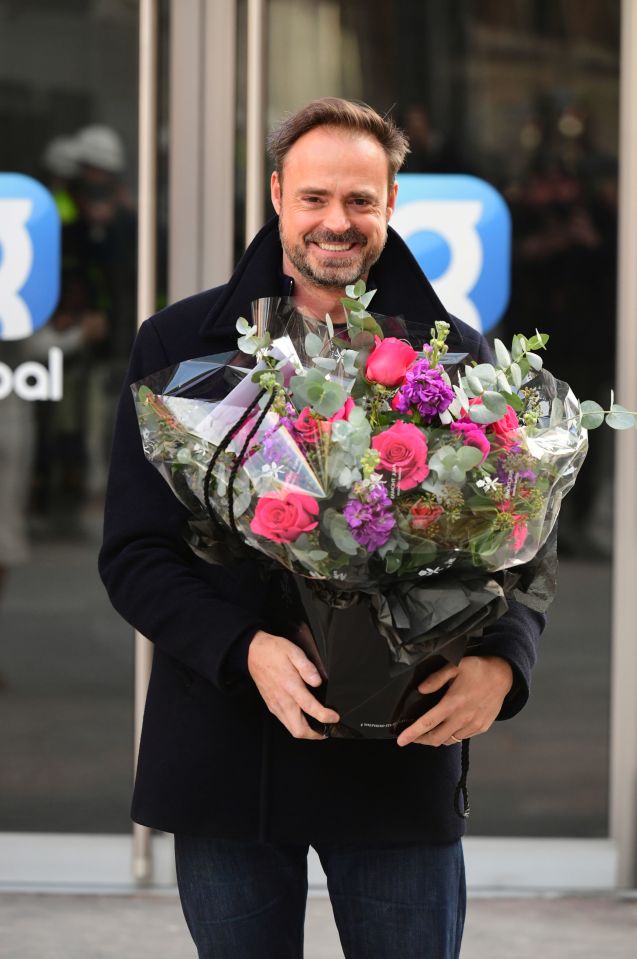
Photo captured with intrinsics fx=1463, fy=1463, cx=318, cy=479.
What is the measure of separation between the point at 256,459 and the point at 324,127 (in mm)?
671

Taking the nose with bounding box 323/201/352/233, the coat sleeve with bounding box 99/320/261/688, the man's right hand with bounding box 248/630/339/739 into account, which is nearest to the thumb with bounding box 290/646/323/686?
the man's right hand with bounding box 248/630/339/739

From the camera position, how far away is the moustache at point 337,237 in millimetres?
2295

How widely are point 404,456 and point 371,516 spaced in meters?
0.09

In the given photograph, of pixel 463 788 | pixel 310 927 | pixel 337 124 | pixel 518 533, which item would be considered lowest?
pixel 310 927

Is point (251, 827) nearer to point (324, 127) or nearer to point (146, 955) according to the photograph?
point (324, 127)

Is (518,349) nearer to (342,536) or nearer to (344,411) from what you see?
(344,411)

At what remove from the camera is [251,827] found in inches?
89.5

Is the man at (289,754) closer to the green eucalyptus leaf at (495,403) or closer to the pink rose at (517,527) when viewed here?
the pink rose at (517,527)

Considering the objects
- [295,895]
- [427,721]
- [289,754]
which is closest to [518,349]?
[427,721]

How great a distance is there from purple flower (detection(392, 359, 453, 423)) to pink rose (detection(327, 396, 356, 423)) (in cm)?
6

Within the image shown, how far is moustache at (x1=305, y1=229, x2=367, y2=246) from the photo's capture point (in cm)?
229

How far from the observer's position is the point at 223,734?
7.57 feet

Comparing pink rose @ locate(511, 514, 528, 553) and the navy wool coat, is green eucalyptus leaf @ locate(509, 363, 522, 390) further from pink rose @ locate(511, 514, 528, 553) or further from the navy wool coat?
the navy wool coat

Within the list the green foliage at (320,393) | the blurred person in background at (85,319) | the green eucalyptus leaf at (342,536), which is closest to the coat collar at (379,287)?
the green foliage at (320,393)
